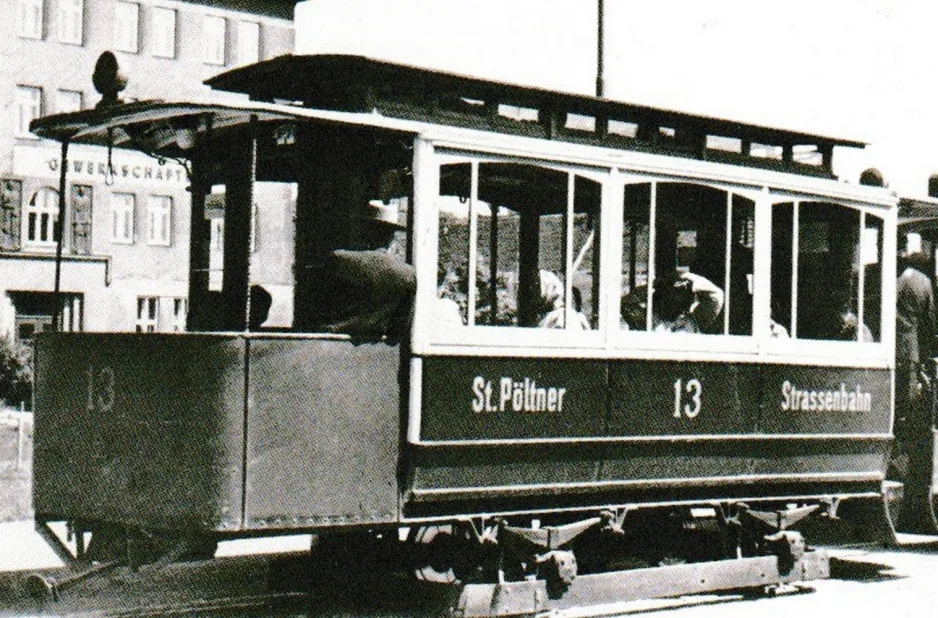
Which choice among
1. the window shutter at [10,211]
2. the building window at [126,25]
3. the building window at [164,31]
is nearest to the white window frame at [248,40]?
the building window at [164,31]

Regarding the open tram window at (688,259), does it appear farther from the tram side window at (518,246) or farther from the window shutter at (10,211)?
the window shutter at (10,211)

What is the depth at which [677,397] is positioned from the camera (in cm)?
935

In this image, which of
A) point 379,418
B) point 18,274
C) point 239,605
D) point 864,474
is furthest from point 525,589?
point 18,274

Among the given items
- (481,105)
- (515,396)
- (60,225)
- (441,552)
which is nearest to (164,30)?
(60,225)

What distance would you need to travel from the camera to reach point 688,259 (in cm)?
979

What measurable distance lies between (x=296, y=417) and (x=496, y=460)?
1294 mm

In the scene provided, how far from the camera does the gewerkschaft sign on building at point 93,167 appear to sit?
4028cm

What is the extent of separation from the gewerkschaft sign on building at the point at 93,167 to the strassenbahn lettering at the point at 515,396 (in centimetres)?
3074

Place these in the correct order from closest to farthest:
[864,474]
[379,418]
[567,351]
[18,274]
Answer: [379,418] → [567,351] → [864,474] → [18,274]

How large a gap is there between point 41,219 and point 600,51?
1109 inches

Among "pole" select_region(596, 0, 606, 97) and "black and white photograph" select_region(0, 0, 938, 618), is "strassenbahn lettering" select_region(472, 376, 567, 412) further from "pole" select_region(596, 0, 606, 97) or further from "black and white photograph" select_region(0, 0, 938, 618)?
"pole" select_region(596, 0, 606, 97)

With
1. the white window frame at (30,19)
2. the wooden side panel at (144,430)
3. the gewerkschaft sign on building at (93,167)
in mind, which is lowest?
the wooden side panel at (144,430)

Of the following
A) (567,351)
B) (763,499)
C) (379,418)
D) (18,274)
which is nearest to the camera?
(379,418)

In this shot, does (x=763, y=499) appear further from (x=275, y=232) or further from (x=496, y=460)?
(x=275, y=232)
